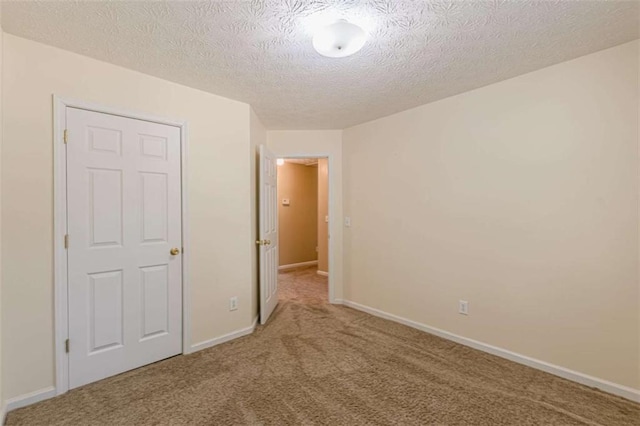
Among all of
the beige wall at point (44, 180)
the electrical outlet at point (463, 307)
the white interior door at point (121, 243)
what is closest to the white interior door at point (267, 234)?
the beige wall at point (44, 180)

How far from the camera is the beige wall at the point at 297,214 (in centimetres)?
625

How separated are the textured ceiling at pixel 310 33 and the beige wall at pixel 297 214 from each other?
3.67 m

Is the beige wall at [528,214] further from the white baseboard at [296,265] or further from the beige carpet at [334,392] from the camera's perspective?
the white baseboard at [296,265]

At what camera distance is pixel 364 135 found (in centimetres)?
372

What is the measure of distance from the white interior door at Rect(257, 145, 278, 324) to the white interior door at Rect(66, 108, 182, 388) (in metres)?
0.88

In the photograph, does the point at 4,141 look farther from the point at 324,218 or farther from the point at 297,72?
the point at 324,218

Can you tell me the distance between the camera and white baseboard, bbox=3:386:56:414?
6.07 feet

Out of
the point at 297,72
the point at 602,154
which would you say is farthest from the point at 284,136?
the point at 602,154

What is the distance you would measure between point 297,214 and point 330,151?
2713mm

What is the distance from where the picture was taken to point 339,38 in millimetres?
1681

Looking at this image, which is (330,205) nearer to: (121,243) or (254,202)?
(254,202)

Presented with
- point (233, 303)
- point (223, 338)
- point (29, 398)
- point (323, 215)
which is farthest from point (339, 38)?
point (323, 215)

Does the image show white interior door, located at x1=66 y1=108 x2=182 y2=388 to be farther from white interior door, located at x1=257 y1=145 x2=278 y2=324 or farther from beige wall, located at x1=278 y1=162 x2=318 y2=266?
beige wall, located at x1=278 y1=162 x2=318 y2=266

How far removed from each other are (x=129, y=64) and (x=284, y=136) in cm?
200
